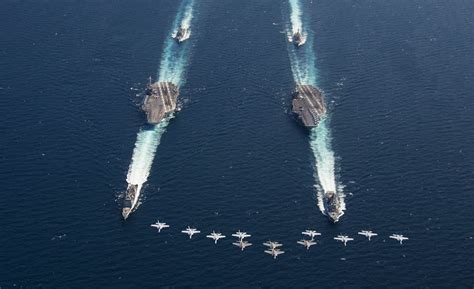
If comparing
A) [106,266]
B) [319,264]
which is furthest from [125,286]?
[319,264]

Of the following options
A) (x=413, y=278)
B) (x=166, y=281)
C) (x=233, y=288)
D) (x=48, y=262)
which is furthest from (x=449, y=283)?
(x=48, y=262)

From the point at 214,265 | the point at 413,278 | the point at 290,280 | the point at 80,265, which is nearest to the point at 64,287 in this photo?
the point at 80,265

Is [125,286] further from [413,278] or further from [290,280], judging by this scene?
[413,278]

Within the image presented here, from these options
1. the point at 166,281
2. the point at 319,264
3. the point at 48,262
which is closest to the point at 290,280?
the point at 319,264

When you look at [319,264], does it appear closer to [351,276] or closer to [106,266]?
[351,276]

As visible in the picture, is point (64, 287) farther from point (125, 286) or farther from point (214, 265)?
point (214, 265)

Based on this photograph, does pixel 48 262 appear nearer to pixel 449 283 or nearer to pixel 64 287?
pixel 64 287
